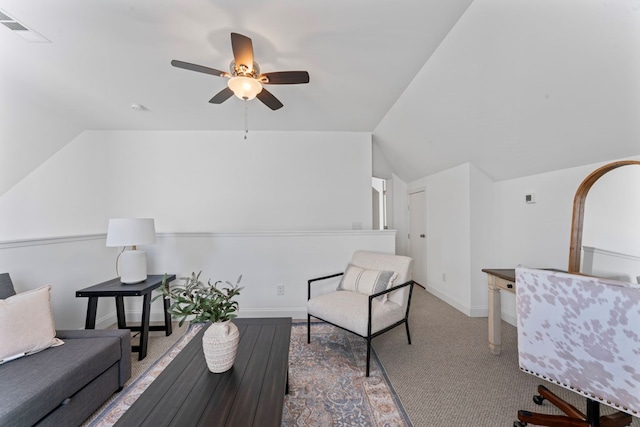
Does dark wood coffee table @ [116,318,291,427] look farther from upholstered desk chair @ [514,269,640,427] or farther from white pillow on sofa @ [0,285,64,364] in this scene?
upholstered desk chair @ [514,269,640,427]

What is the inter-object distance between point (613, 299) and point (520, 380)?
1285 mm

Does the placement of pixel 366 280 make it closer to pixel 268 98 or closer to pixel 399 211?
pixel 268 98

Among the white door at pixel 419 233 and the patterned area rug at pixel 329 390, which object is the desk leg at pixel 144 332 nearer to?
the patterned area rug at pixel 329 390

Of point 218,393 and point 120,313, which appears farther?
point 120,313

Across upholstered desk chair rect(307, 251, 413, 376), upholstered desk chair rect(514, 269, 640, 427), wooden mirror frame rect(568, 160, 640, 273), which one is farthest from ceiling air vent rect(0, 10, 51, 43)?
wooden mirror frame rect(568, 160, 640, 273)

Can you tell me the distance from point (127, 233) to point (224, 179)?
1.52 meters

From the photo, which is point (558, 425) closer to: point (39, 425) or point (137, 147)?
point (39, 425)

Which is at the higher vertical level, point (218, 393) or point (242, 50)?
point (242, 50)

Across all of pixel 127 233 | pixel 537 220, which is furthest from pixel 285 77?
pixel 537 220

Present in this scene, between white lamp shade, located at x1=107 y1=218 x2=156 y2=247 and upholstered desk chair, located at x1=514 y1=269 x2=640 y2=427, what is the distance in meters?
3.05

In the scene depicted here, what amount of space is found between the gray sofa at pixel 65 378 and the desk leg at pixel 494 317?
9.84ft

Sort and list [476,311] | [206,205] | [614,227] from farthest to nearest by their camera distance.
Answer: [206,205], [476,311], [614,227]

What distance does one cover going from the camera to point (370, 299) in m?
1.97

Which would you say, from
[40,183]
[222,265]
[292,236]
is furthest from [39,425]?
[40,183]
